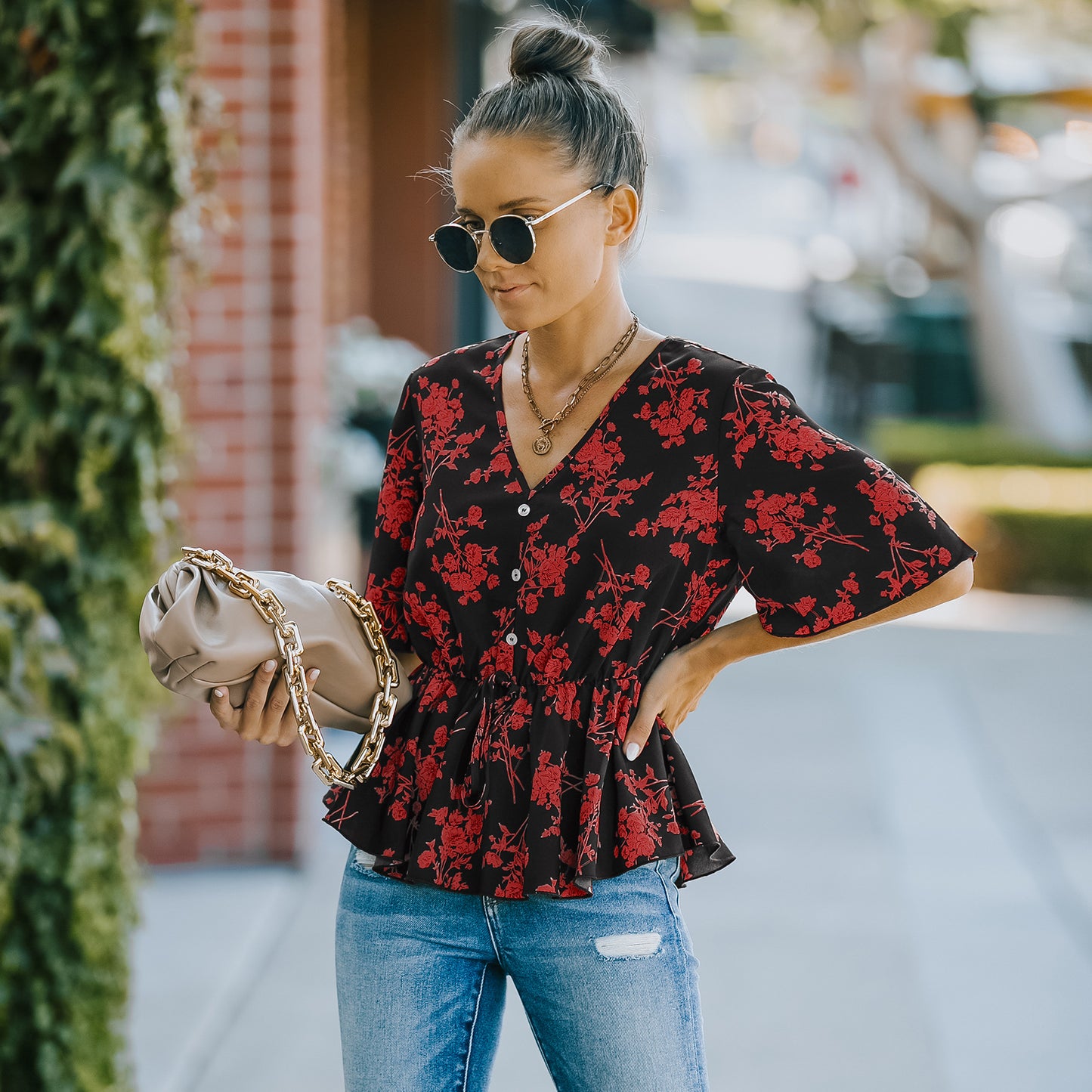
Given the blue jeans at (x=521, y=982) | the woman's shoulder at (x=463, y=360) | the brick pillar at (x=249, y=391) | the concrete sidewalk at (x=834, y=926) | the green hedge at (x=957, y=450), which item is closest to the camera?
the blue jeans at (x=521, y=982)

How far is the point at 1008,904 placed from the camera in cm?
511

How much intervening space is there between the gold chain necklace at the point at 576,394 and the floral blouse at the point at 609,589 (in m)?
0.05

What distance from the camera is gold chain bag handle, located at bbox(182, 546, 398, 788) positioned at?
1.98 metres

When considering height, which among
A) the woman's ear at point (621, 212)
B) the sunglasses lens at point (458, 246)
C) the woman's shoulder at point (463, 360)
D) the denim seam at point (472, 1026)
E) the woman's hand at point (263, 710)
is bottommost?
the denim seam at point (472, 1026)

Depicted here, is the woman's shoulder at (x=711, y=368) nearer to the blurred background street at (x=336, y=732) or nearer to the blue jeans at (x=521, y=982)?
the blurred background street at (x=336, y=732)

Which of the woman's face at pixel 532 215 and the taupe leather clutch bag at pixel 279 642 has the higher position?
the woman's face at pixel 532 215

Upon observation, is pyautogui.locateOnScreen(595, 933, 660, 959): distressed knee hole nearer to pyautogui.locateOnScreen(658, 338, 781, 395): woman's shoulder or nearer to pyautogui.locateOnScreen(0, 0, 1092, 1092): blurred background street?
pyautogui.locateOnScreen(0, 0, 1092, 1092): blurred background street

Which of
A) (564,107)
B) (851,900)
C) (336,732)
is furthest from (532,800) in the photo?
(336,732)

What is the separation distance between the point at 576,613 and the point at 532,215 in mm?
500

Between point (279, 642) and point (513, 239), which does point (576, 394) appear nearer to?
point (513, 239)

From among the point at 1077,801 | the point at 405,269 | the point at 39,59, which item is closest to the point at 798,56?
the point at 405,269

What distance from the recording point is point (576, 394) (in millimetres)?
2064

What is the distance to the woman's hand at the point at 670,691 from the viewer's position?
1990 millimetres

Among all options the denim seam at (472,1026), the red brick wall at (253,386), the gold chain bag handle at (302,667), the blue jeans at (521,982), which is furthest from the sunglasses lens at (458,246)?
the red brick wall at (253,386)
